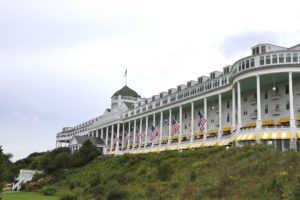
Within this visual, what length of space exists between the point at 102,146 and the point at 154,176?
228 feet

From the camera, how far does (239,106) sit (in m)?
54.1

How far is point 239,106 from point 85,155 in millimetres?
40462

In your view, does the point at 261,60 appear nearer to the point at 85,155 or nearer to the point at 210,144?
the point at 210,144

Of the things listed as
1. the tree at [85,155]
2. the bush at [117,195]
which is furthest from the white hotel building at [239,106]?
the bush at [117,195]

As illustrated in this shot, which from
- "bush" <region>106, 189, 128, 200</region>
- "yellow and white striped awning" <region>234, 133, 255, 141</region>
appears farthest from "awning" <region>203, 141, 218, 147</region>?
"bush" <region>106, 189, 128, 200</region>

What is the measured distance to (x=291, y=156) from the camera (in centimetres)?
2850

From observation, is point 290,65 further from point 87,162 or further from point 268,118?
point 87,162

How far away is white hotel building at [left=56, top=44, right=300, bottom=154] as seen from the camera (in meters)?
48.5

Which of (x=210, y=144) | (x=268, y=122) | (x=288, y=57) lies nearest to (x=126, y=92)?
(x=210, y=144)

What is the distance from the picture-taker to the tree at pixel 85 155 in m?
79.0

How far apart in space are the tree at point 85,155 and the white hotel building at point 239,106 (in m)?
8.91

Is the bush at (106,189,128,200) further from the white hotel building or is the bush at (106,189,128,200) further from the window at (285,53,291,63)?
the window at (285,53,291,63)

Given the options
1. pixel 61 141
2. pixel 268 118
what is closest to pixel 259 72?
pixel 268 118

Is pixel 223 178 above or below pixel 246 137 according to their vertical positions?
below
